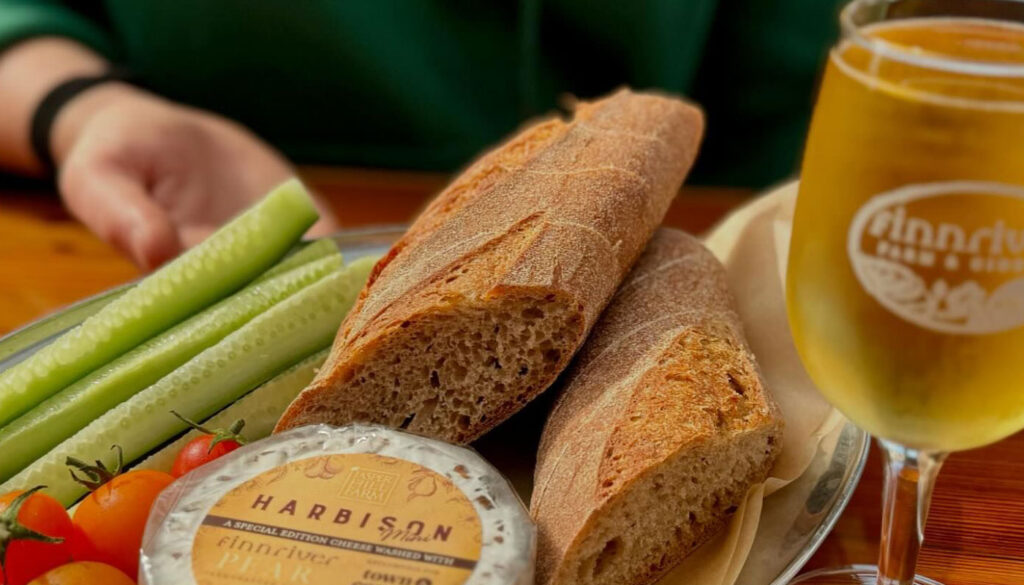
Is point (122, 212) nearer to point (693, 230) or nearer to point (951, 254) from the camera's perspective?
point (693, 230)

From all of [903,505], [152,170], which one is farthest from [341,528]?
[152,170]

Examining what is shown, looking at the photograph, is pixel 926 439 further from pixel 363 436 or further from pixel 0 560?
pixel 0 560

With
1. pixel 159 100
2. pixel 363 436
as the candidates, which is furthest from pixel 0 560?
pixel 159 100

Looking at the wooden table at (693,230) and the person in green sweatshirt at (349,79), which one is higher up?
the person in green sweatshirt at (349,79)

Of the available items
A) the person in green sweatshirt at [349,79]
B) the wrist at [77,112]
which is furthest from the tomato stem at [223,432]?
the wrist at [77,112]

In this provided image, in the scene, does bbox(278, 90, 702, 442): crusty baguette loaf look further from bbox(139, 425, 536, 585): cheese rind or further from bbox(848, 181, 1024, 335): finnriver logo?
bbox(848, 181, 1024, 335): finnriver logo

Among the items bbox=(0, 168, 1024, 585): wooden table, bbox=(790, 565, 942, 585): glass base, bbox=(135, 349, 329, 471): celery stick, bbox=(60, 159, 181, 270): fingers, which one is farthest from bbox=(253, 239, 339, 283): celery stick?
bbox=(790, 565, 942, 585): glass base

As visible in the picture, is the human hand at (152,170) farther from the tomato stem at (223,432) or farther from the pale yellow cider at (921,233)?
the pale yellow cider at (921,233)

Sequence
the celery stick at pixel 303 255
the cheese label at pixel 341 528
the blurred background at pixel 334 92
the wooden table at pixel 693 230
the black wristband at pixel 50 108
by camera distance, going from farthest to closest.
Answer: the black wristband at pixel 50 108
the blurred background at pixel 334 92
the celery stick at pixel 303 255
the wooden table at pixel 693 230
the cheese label at pixel 341 528
